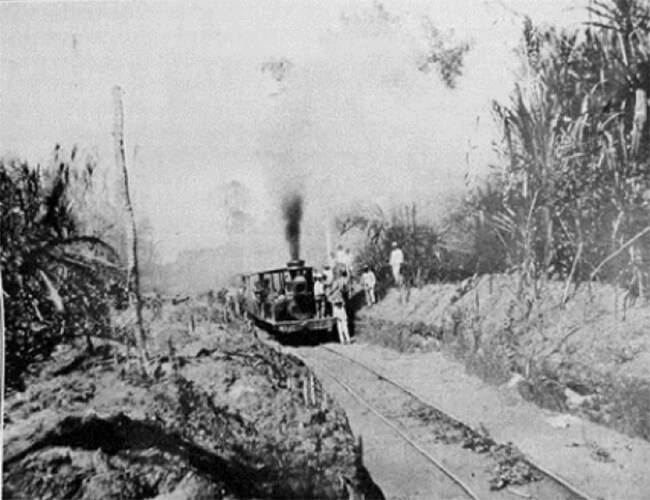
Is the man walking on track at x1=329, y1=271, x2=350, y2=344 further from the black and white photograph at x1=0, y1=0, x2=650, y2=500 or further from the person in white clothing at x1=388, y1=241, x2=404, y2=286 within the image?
the black and white photograph at x1=0, y1=0, x2=650, y2=500

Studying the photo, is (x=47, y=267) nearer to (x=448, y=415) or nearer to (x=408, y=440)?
(x=408, y=440)

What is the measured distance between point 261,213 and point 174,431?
131 cm

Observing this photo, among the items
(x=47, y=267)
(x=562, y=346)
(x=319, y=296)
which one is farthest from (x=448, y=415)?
(x=319, y=296)

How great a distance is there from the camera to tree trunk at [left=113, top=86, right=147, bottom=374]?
2650 mm

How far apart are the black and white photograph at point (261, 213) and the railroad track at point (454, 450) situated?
13mm

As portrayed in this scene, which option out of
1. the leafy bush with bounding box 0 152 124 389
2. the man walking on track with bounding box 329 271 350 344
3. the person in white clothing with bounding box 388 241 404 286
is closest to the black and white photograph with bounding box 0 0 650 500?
the leafy bush with bounding box 0 152 124 389

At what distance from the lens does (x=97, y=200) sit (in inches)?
105

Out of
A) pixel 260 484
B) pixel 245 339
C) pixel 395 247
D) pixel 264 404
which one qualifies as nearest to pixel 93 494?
pixel 260 484

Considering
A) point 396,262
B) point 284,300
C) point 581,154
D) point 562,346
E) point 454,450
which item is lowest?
point 454,450

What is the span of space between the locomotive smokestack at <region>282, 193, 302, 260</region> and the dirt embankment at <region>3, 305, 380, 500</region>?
1.86 metres

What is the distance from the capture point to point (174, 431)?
101 inches

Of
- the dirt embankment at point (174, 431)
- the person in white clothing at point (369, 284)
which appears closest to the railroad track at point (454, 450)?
the dirt embankment at point (174, 431)

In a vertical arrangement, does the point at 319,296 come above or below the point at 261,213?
below

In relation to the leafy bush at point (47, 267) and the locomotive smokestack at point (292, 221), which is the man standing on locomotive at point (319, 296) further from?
the leafy bush at point (47, 267)
